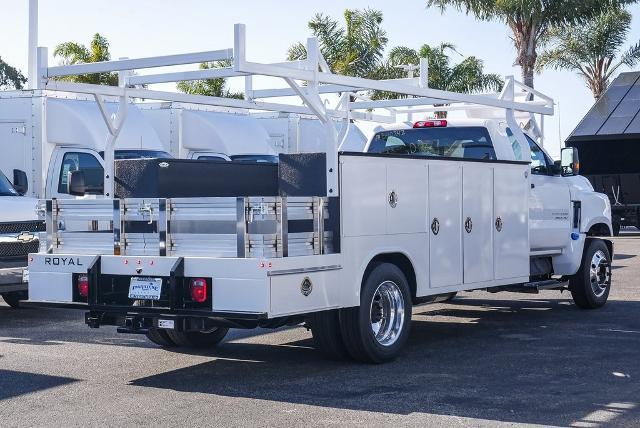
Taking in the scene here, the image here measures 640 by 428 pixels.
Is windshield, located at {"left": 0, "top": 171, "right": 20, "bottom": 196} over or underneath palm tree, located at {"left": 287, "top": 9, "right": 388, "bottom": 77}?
underneath

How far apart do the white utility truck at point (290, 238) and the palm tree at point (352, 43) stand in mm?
29488

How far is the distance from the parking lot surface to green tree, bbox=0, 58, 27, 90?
42.6 metres

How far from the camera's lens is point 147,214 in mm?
8836

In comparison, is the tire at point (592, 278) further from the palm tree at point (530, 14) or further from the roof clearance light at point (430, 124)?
the palm tree at point (530, 14)

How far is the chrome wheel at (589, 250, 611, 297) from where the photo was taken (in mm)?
13258

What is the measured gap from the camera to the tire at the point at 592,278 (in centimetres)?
1309

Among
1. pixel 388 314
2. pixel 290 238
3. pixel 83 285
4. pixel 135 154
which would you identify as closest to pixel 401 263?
pixel 388 314

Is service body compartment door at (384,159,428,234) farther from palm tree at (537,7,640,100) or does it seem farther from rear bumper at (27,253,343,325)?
palm tree at (537,7,640,100)

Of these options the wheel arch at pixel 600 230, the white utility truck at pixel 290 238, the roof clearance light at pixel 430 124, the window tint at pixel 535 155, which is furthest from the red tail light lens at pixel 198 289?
the wheel arch at pixel 600 230

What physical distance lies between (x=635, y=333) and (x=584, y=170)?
1590cm

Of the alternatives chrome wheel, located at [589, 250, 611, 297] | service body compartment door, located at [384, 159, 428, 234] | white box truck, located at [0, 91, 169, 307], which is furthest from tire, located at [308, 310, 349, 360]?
white box truck, located at [0, 91, 169, 307]

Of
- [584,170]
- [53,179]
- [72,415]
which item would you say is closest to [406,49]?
[584,170]

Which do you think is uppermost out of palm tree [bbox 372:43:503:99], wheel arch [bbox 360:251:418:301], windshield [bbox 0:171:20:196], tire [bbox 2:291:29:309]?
palm tree [bbox 372:43:503:99]

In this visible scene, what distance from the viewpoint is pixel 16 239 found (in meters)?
12.3
